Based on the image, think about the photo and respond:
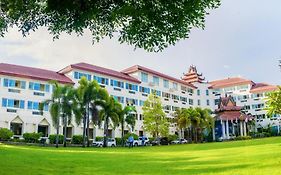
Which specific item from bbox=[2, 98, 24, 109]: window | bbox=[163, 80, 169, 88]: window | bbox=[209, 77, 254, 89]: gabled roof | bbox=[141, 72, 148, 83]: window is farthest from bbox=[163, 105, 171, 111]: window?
bbox=[2, 98, 24, 109]: window

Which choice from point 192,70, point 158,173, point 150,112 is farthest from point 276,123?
point 158,173

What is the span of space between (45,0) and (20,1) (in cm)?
89

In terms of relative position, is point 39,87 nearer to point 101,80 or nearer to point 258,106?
point 101,80

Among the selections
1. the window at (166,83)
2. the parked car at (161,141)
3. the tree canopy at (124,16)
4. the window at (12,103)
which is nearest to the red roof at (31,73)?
the window at (12,103)

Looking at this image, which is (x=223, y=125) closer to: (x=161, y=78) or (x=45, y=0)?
(x=161, y=78)

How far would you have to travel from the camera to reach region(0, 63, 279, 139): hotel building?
51.9 metres

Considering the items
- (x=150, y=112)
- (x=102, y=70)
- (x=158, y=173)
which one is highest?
(x=102, y=70)

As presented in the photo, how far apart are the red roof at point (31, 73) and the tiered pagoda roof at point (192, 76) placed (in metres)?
40.4

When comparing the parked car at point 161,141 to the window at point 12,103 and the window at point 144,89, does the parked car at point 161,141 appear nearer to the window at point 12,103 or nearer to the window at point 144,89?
the window at point 144,89

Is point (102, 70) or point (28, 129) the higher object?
point (102, 70)

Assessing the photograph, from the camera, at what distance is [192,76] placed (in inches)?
3639

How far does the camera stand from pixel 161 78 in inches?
2992

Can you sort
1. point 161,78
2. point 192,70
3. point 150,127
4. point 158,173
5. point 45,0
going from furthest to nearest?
point 192,70, point 161,78, point 150,127, point 158,173, point 45,0

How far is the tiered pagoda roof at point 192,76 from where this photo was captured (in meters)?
91.4
